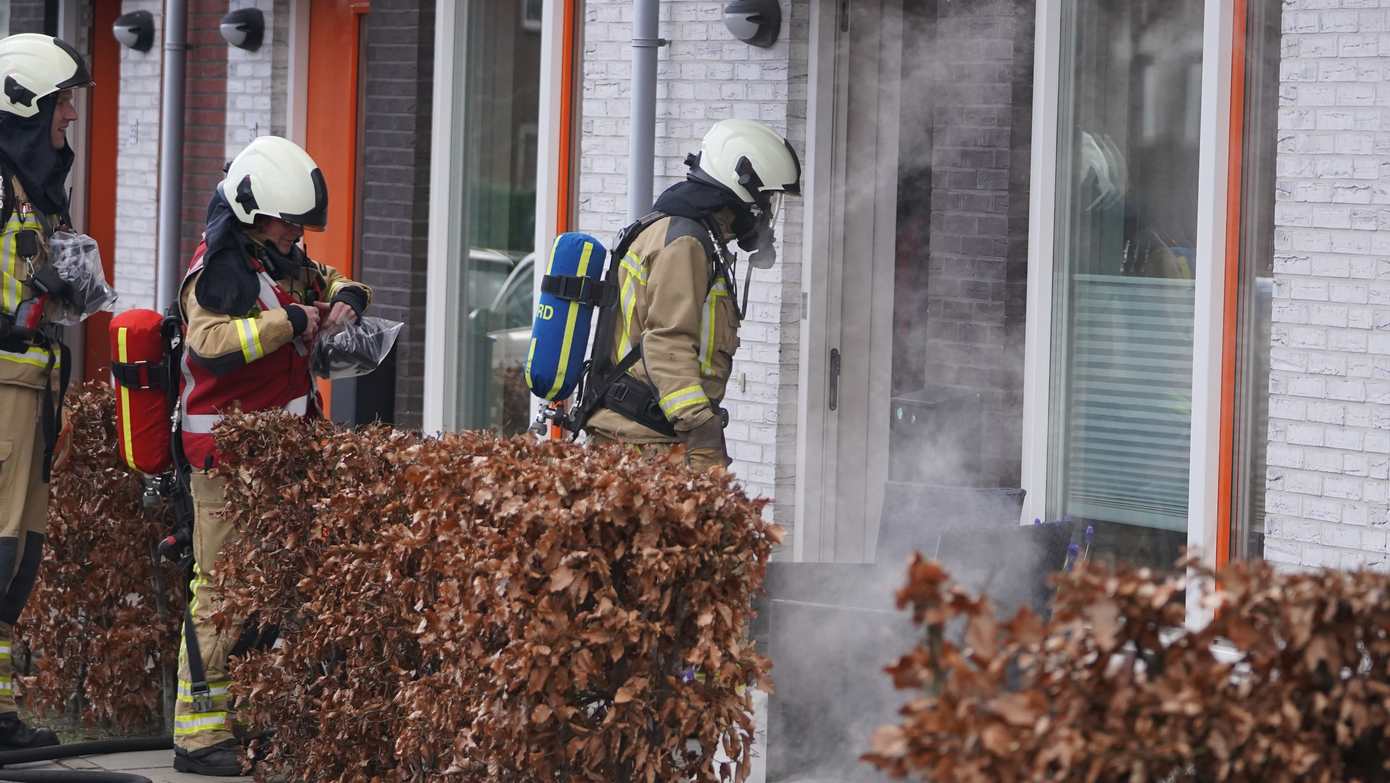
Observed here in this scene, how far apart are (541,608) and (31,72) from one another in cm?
296

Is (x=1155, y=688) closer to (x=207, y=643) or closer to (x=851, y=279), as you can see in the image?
(x=207, y=643)

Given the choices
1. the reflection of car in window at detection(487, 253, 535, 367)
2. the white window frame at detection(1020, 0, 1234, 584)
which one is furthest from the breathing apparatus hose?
the white window frame at detection(1020, 0, 1234, 584)

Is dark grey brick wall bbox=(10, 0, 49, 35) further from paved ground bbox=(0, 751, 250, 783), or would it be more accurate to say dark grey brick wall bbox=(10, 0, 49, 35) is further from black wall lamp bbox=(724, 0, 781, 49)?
paved ground bbox=(0, 751, 250, 783)

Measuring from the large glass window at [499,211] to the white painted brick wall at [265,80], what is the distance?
137cm

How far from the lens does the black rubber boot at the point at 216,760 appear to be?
566 cm

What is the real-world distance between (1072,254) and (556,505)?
3168 mm

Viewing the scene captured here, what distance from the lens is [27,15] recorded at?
1188 centimetres

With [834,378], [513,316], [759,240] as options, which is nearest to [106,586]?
[759,240]

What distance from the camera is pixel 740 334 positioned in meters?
7.57

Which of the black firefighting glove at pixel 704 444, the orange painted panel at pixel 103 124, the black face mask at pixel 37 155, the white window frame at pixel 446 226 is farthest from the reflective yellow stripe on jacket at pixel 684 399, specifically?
the orange painted panel at pixel 103 124

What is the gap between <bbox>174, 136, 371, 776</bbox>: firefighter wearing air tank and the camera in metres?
5.66

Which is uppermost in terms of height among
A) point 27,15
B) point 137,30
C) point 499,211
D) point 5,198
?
point 27,15

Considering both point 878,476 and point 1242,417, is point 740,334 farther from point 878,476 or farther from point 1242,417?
point 1242,417

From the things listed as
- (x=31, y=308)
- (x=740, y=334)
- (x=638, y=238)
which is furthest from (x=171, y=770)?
(x=740, y=334)
